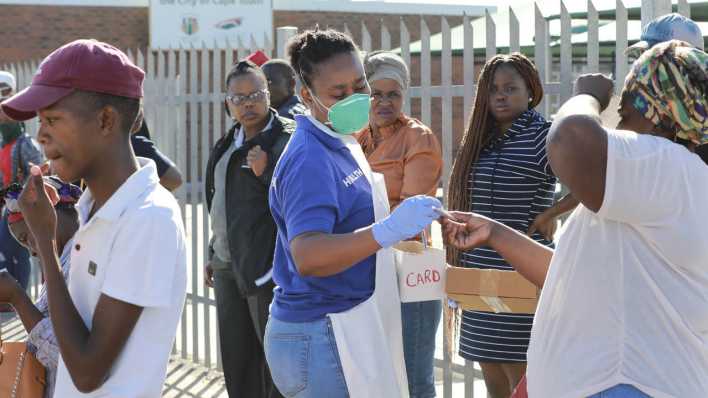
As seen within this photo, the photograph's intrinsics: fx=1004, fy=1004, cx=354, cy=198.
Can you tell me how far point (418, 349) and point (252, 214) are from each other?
1242mm

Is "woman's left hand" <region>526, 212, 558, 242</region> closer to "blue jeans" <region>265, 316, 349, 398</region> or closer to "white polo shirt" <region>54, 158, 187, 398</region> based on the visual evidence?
"blue jeans" <region>265, 316, 349, 398</region>

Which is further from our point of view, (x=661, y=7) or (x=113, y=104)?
(x=661, y=7)

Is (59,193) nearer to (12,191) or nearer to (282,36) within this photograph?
(12,191)

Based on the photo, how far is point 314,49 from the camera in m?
3.16

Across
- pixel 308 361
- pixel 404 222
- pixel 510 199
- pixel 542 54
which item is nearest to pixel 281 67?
pixel 542 54

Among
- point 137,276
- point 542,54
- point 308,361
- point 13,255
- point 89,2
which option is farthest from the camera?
point 89,2

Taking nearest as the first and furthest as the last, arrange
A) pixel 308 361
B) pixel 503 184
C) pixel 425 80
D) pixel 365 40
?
pixel 308 361
pixel 503 184
pixel 425 80
pixel 365 40

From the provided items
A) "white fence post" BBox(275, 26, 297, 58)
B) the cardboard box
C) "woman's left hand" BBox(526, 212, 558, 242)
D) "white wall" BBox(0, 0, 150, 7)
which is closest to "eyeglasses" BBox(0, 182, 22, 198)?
the cardboard box

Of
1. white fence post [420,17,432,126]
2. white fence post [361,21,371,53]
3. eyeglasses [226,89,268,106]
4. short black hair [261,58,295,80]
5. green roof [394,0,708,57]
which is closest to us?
eyeglasses [226,89,268,106]

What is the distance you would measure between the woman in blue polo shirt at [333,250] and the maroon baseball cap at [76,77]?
665mm

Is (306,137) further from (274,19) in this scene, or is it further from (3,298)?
(274,19)

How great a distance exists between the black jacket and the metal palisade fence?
38.0 inches

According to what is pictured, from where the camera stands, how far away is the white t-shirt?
90.3 inches

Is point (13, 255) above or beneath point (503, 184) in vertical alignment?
beneath
